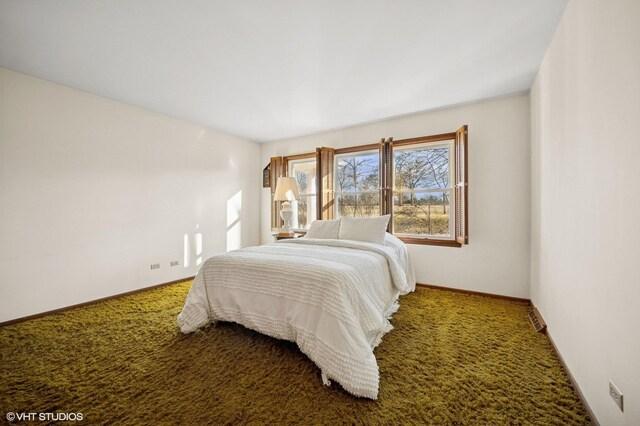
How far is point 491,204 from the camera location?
3225 mm

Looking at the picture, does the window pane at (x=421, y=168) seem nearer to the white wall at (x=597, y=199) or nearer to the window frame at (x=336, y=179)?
the window frame at (x=336, y=179)

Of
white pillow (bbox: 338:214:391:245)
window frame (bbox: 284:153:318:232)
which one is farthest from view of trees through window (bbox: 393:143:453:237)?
window frame (bbox: 284:153:318:232)

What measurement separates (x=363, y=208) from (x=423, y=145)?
129 cm

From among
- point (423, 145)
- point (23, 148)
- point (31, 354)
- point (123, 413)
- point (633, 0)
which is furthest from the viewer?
point (423, 145)

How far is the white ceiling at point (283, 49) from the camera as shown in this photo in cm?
178

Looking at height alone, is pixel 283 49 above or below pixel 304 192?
above

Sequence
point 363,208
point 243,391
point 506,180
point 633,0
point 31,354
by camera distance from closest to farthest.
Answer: point 633,0, point 243,391, point 31,354, point 506,180, point 363,208

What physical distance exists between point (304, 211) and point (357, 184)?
119cm

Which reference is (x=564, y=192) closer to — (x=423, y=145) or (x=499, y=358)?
(x=499, y=358)

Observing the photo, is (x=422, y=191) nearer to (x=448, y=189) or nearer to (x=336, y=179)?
(x=448, y=189)

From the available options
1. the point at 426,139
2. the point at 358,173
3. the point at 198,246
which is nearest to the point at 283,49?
the point at 426,139

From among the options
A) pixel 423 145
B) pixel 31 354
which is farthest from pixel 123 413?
pixel 423 145

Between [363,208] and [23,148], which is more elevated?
[23,148]

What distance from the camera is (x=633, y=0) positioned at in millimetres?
1034
